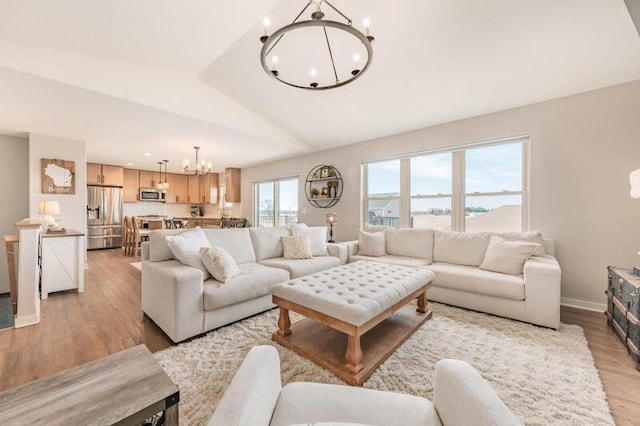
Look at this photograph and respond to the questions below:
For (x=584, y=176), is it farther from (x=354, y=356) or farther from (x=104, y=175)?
(x=104, y=175)

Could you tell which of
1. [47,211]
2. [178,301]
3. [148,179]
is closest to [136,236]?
[47,211]

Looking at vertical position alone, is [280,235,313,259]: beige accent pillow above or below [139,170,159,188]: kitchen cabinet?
below

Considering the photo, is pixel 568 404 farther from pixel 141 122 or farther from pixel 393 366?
pixel 141 122

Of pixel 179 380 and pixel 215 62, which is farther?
pixel 215 62

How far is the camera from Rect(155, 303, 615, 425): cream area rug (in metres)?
1.47

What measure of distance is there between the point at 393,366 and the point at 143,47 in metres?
3.89

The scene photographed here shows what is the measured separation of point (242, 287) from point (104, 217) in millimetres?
6854

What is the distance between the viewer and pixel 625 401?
1.53 m

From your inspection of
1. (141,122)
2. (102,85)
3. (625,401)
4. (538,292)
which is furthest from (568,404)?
(141,122)

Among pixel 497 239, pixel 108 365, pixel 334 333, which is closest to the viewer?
pixel 108 365

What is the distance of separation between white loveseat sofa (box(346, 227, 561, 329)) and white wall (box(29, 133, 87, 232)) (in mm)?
4771

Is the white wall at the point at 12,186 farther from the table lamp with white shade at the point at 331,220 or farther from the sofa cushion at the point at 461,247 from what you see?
the sofa cushion at the point at 461,247

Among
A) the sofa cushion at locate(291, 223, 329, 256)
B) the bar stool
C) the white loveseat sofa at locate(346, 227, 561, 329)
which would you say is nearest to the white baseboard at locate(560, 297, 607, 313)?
the white loveseat sofa at locate(346, 227, 561, 329)

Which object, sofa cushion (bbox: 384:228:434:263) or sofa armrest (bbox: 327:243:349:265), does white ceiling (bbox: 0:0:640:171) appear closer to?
sofa cushion (bbox: 384:228:434:263)
